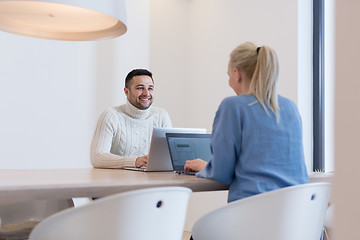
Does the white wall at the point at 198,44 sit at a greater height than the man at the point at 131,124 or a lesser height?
greater

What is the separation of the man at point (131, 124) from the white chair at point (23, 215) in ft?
1.51

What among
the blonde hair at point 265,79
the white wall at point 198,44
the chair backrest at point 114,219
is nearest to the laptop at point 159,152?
the blonde hair at point 265,79

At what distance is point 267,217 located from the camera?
1567mm

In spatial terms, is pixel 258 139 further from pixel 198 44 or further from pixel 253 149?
pixel 198 44

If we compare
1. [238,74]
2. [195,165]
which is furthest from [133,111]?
[238,74]

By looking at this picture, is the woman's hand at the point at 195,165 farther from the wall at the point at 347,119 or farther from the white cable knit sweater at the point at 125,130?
the wall at the point at 347,119

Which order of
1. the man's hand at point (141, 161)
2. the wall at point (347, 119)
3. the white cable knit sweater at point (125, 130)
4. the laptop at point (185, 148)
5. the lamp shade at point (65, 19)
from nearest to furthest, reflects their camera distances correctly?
the wall at point (347, 119) → the lamp shade at point (65, 19) → the laptop at point (185, 148) → the man's hand at point (141, 161) → the white cable knit sweater at point (125, 130)

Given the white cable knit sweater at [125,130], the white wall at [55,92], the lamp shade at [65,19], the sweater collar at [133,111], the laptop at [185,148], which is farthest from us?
the white wall at [55,92]

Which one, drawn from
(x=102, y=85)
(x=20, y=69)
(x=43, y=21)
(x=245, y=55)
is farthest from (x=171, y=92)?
(x=245, y=55)

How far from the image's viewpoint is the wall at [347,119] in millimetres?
646

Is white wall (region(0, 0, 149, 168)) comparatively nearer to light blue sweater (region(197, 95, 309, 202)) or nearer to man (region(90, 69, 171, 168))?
man (region(90, 69, 171, 168))

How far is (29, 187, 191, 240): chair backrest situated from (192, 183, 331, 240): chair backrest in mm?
297

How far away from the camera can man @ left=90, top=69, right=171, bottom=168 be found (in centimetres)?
300

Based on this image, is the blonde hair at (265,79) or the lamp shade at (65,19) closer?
the blonde hair at (265,79)
